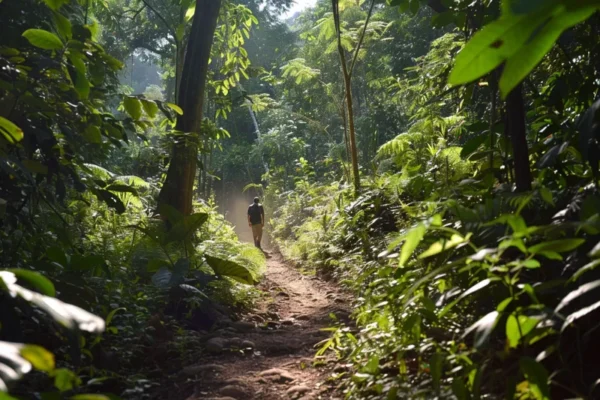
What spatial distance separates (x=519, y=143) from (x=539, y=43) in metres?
2.20

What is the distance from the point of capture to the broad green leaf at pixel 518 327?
5.90 feet

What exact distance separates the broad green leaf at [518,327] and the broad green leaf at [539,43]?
1116 millimetres

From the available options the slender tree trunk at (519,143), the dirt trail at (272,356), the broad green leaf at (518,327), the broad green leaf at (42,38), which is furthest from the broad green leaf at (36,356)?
the dirt trail at (272,356)

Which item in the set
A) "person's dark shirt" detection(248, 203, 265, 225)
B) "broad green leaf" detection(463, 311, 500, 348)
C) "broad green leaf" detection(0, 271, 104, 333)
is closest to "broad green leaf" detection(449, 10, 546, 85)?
"broad green leaf" detection(0, 271, 104, 333)

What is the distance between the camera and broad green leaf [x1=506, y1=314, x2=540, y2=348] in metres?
1.80

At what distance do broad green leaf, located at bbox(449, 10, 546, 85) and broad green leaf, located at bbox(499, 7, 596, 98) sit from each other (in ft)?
0.04

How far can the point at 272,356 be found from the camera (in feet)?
14.6

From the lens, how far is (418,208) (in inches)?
173

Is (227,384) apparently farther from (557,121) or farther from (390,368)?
(557,121)

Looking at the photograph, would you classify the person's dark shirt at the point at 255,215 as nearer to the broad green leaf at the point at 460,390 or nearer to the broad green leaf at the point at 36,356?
the broad green leaf at the point at 460,390

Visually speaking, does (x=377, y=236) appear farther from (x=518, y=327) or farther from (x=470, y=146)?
(x=518, y=327)

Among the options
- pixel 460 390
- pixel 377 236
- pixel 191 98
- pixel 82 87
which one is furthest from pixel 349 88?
pixel 460 390

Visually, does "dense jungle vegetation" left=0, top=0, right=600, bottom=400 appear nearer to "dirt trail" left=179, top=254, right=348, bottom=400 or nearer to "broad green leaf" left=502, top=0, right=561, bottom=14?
"broad green leaf" left=502, top=0, right=561, bottom=14

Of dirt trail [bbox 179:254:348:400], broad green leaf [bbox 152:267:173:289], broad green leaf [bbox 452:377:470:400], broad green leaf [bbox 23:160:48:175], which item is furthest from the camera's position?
broad green leaf [bbox 152:267:173:289]
